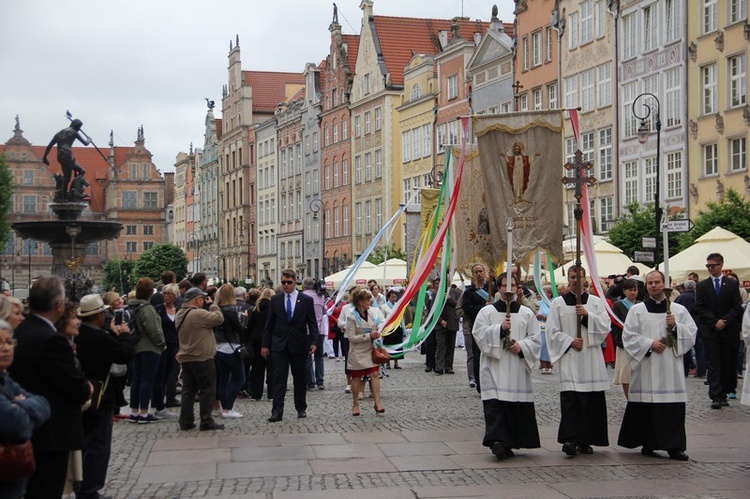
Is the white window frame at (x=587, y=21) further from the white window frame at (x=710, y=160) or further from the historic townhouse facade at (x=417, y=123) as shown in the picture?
the historic townhouse facade at (x=417, y=123)

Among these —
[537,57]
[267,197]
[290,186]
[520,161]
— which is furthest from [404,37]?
[520,161]

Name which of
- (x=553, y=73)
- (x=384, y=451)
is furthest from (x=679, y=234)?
(x=384, y=451)

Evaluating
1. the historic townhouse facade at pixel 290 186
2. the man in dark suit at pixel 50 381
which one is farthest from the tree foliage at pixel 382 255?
the man in dark suit at pixel 50 381

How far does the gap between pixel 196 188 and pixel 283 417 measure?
349 feet

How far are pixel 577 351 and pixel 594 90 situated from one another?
117 feet

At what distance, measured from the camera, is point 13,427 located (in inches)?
249

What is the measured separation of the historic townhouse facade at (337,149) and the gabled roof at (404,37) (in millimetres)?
5014

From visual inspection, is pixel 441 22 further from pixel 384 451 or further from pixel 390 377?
pixel 384 451

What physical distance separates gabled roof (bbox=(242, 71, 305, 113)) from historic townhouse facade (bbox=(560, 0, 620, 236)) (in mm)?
55679

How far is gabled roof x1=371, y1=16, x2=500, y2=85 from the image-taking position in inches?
2761

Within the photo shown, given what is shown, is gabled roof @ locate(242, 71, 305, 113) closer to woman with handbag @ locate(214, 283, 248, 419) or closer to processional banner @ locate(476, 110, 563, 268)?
woman with handbag @ locate(214, 283, 248, 419)

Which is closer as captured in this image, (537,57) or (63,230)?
(63,230)

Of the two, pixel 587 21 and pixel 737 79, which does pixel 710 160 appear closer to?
pixel 737 79

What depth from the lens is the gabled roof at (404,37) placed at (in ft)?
230
